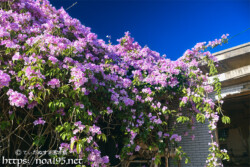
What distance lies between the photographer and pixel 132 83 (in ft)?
12.4

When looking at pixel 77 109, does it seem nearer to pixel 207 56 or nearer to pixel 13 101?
pixel 13 101

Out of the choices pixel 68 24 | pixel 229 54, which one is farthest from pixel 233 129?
pixel 68 24

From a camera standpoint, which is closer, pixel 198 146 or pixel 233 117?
pixel 198 146

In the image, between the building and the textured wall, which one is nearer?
the building

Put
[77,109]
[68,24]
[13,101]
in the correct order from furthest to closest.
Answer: [68,24], [77,109], [13,101]

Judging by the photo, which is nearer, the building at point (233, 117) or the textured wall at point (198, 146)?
the building at point (233, 117)

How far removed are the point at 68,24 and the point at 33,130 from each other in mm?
2035

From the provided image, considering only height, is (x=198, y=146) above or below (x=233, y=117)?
below

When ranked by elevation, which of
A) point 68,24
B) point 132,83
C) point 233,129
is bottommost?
point 233,129

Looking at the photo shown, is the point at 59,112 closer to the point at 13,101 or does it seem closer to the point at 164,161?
the point at 13,101

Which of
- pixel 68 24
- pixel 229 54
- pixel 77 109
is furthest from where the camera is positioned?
pixel 229 54

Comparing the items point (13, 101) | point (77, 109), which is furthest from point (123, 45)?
point (13, 101)

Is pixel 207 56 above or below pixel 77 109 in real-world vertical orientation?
above

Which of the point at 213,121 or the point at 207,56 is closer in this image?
the point at 213,121
